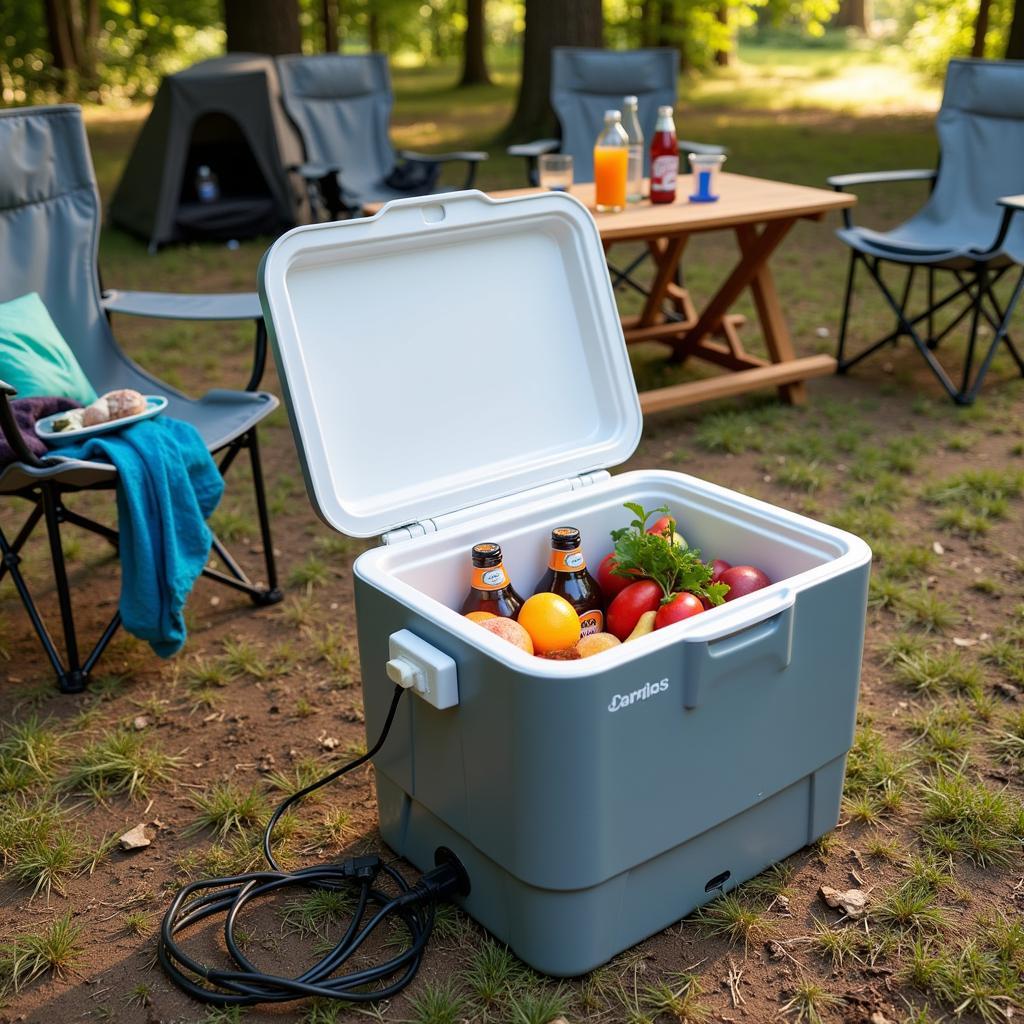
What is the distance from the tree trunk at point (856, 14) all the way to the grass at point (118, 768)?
31.0m

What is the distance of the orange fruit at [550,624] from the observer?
185cm

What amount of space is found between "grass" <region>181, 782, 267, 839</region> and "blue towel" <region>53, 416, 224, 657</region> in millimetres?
474

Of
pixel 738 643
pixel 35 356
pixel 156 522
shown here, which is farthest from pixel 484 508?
pixel 35 356

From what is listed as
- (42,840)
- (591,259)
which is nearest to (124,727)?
(42,840)

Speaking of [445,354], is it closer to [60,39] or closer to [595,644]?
[595,644]

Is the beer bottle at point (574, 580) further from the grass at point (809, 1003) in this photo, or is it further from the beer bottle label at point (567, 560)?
the grass at point (809, 1003)

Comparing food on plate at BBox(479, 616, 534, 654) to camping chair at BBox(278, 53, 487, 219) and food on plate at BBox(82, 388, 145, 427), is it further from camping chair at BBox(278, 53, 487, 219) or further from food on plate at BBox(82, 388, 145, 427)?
camping chair at BBox(278, 53, 487, 219)

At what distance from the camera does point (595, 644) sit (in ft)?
6.13

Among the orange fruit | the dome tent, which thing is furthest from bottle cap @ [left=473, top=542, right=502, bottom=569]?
the dome tent

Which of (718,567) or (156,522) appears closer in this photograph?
(718,567)

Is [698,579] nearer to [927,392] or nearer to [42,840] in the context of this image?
[42,840]

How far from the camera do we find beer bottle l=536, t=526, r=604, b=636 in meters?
1.93

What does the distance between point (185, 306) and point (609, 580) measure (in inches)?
62.8

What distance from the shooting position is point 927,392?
4.45 meters
